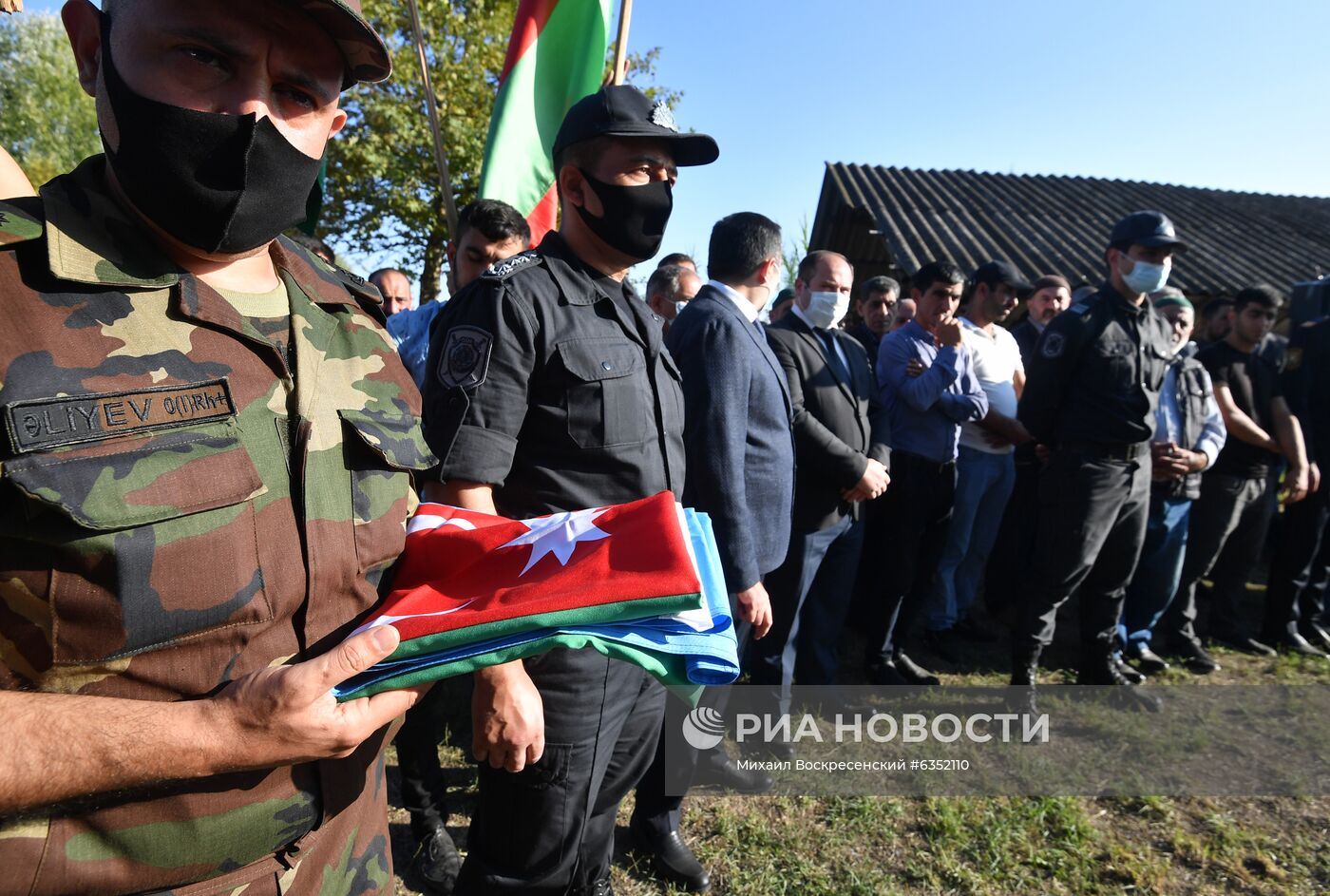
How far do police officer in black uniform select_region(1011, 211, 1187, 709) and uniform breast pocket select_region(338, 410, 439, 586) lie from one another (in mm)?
3311

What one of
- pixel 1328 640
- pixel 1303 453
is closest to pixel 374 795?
pixel 1303 453

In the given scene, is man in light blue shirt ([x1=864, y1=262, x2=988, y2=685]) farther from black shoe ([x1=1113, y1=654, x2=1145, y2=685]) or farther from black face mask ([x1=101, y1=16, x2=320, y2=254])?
black face mask ([x1=101, y1=16, x2=320, y2=254])

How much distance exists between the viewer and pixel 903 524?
4.07 metres

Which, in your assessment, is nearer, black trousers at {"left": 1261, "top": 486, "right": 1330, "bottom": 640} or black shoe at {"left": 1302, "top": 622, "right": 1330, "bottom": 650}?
black trousers at {"left": 1261, "top": 486, "right": 1330, "bottom": 640}

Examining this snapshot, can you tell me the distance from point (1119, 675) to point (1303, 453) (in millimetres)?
2115

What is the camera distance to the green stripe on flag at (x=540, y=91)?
4.10 metres

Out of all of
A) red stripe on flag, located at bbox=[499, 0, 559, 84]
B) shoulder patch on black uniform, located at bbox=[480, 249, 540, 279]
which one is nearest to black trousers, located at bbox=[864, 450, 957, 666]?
shoulder patch on black uniform, located at bbox=[480, 249, 540, 279]

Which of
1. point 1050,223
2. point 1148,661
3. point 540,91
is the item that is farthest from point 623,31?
point 1050,223

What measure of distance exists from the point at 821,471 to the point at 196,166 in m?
2.74

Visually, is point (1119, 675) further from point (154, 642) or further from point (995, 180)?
point (995, 180)

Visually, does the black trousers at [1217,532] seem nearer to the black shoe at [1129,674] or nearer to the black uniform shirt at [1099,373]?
the black shoe at [1129,674]

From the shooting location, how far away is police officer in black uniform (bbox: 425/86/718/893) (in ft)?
5.30

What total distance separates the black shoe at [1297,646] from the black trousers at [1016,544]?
5.12ft

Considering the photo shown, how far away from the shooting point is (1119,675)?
12.8ft
